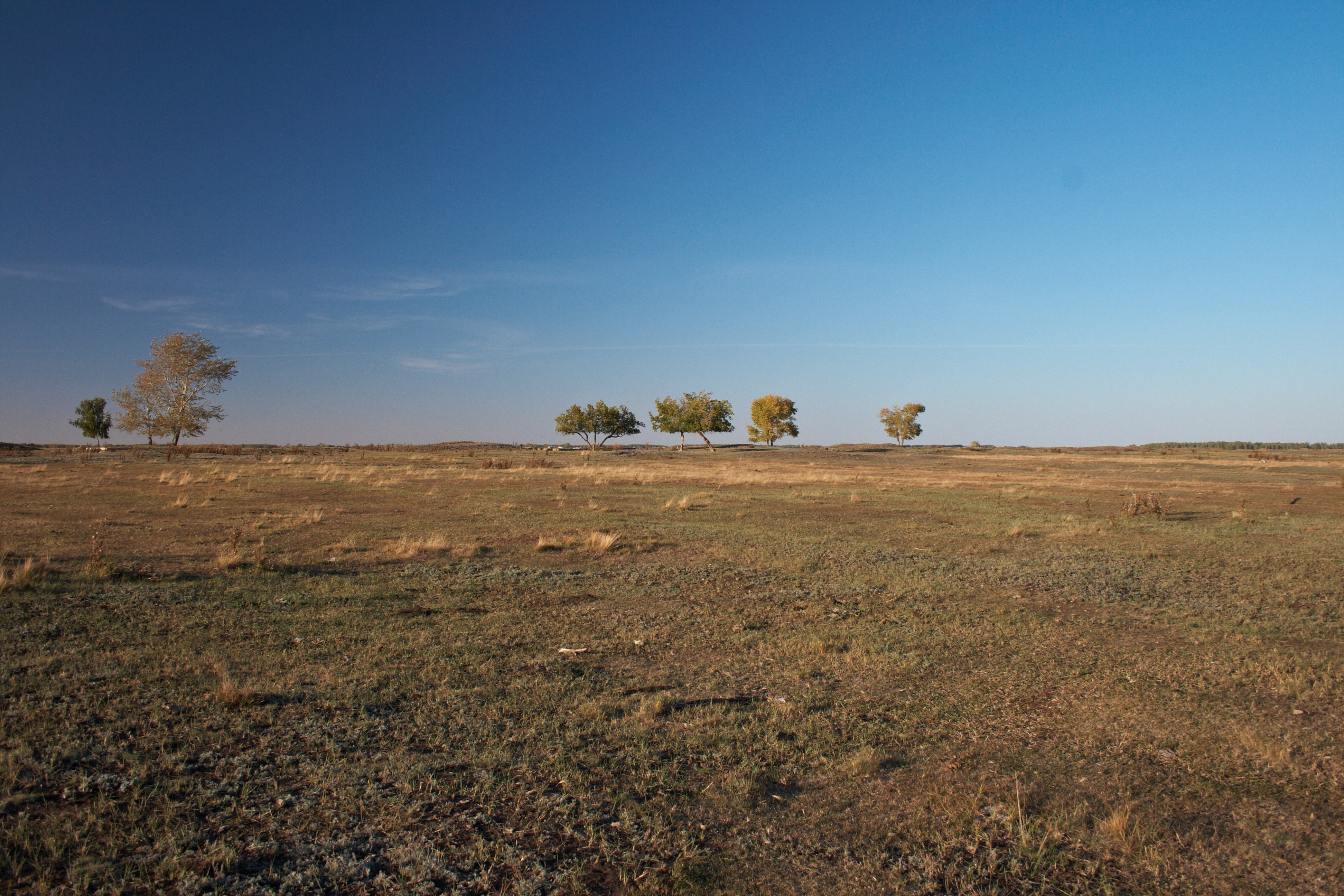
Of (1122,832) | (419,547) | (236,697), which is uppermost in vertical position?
(419,547)

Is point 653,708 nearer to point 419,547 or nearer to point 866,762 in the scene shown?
point 866,762

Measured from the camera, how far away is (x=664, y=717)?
19.4 ft

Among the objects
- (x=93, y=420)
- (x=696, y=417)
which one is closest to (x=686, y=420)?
(x=696, y=417)

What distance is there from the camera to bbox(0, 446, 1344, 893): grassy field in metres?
3.86

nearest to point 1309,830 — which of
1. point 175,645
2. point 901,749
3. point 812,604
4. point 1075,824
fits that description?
point 1075,824

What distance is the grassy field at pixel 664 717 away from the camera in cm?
386

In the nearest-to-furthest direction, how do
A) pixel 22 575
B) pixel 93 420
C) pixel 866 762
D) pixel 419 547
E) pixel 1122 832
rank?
pixel 1122 832, pixel 866 762, pixel 22 575, pixel 419 547, pixel 93 420

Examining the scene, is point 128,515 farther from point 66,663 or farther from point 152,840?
point 152,840

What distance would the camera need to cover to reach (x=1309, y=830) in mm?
4227

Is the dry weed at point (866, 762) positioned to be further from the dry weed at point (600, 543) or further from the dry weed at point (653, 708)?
the dry weed at point (600, 543)

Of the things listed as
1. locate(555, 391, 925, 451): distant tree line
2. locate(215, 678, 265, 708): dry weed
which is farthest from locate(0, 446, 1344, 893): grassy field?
locate(555, 391, 925, 451): distant tree line

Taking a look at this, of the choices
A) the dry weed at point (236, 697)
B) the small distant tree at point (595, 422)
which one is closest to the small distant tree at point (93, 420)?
the small distant tree at point (595, 422)

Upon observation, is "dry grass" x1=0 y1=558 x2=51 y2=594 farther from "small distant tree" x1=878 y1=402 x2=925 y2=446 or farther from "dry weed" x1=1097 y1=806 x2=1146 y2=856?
"small distant tree" x1=878 y1=402 x2=925 y2=446

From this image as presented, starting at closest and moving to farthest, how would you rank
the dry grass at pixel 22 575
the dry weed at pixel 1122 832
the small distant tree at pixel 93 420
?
the dry weed at pixel 1122 832 → the dry grass at pixel 22 575 → the small distant tree at pixel 93 420
